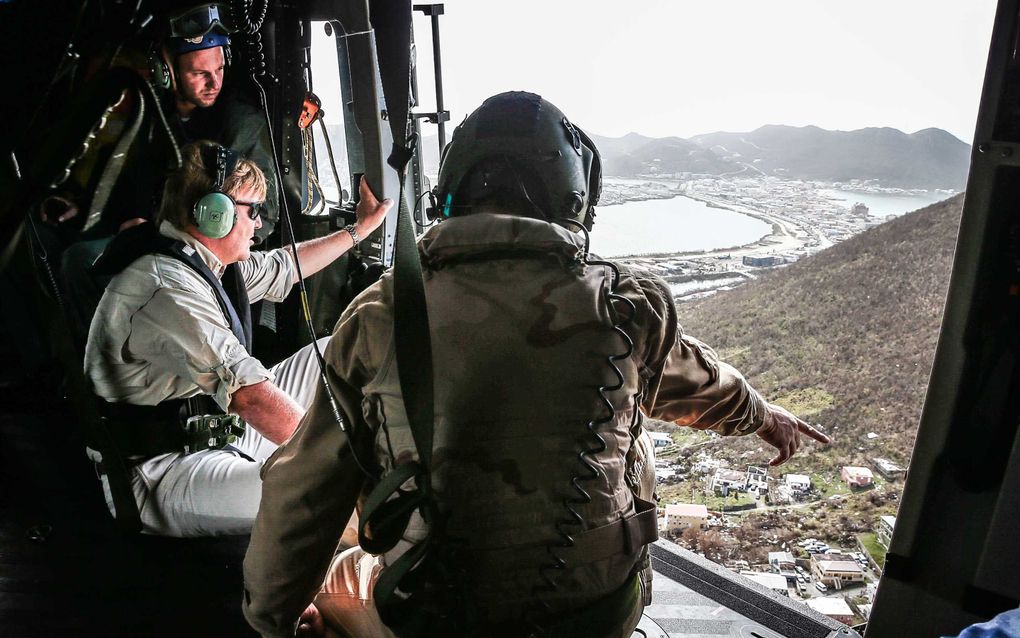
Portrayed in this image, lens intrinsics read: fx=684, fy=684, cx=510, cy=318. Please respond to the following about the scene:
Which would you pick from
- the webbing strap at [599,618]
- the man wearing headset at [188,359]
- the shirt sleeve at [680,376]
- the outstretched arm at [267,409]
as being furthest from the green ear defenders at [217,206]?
the webbing strap at [599,618]

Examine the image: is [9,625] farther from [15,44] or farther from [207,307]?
[15,44]

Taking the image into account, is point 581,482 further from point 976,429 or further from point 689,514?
point 689,514

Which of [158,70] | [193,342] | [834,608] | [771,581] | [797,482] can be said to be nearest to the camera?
[193,342]

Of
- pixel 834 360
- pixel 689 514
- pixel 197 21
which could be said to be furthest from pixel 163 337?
pixel 834 360

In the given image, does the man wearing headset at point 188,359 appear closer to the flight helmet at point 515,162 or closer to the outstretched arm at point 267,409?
the outstretched arm at point 267,409

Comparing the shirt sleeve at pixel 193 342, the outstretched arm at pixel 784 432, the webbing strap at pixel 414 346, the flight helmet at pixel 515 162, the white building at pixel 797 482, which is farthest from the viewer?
the white building at pixel 797 482

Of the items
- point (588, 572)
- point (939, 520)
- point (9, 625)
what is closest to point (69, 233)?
point (9, 625)
